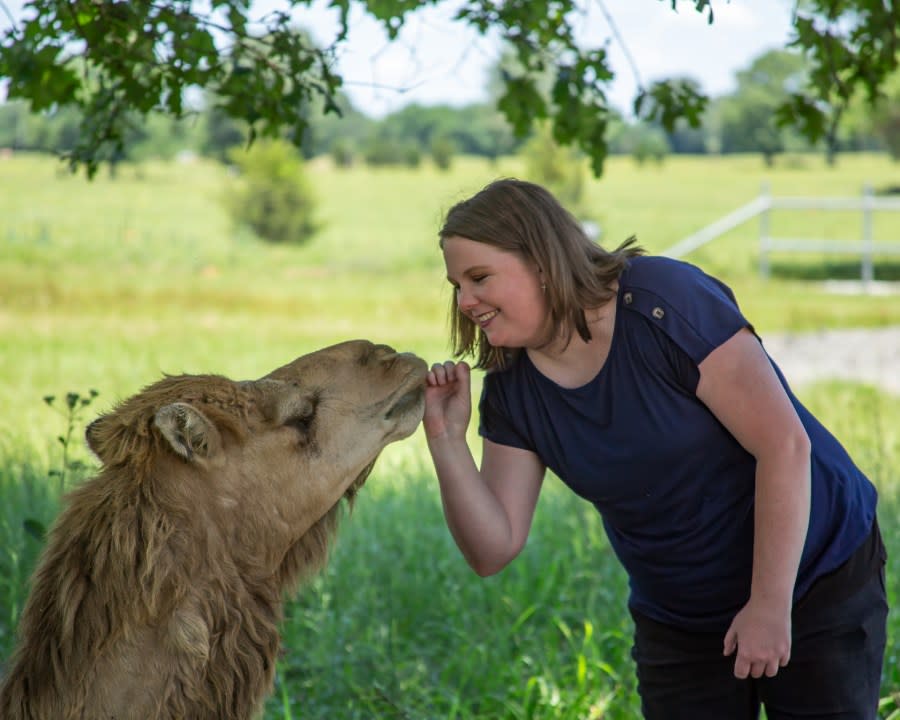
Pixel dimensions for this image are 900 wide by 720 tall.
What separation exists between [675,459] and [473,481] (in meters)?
0.63

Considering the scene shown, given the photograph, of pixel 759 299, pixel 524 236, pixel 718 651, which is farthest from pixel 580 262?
pixel 759 299

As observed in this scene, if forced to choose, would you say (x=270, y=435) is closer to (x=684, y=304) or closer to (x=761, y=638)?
(x=684, y=304)

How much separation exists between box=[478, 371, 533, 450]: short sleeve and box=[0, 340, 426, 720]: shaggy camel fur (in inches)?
15.7

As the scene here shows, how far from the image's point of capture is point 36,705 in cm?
298

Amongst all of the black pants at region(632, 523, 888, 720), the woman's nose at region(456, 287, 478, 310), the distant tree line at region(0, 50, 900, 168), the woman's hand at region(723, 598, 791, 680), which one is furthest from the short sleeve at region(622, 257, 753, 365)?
the distant tree line at region(0, 50, 900, 168)

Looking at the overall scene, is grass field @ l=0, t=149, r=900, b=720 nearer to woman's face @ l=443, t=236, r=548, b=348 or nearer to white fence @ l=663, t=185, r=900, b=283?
woman's face @ l=443, t=236, r=548, b=348

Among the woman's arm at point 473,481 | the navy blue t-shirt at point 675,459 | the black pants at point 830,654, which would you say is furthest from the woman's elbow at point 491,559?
the black pants at point 830,654

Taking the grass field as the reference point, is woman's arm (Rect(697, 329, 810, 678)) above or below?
above

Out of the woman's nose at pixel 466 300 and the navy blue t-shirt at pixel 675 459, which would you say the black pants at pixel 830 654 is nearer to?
the navy blue t-shirt at pixel 675 459

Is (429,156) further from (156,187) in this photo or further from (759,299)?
(759,299)

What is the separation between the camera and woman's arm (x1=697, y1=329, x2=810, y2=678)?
311 cm

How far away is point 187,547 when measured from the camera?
305 cm

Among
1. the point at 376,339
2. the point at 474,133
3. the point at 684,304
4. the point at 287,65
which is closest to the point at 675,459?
the point at 684,304

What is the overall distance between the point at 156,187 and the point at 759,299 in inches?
887
